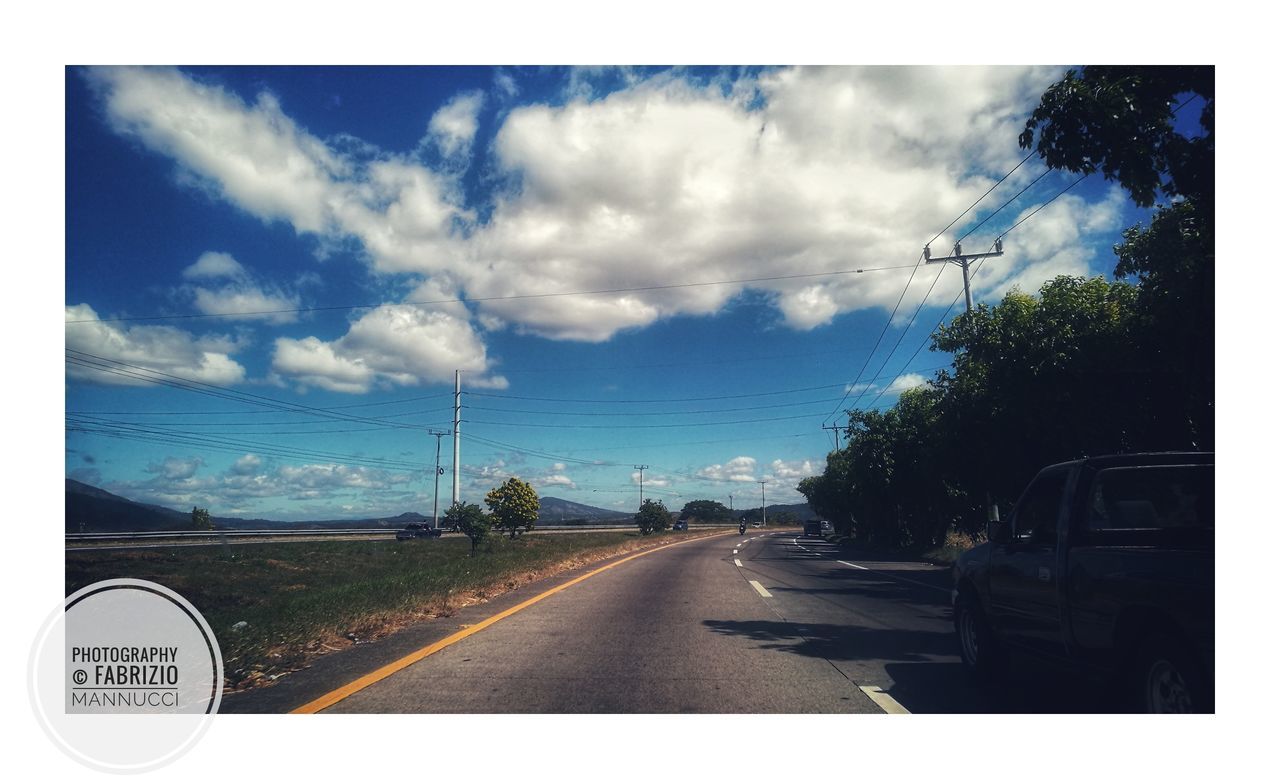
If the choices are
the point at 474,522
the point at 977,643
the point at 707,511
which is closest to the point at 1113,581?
the point at 977,643

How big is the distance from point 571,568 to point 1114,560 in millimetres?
17791

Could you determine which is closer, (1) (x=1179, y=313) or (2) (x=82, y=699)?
(2) (x=82, y=699)

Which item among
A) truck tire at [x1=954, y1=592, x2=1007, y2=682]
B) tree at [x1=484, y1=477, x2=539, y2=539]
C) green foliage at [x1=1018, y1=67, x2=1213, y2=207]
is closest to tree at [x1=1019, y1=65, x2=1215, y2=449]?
green foliage at [x1=1018, y1=67, x2=1213, y2=207]

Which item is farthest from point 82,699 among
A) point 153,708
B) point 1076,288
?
point 1076,288

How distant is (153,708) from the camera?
4617mm

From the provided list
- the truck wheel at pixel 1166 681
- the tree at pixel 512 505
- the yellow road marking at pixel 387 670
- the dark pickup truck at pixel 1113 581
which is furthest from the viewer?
the tree at pixel 512 505

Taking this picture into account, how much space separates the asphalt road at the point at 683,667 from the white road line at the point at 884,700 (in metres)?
0.03

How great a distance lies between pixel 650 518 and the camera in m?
81.1

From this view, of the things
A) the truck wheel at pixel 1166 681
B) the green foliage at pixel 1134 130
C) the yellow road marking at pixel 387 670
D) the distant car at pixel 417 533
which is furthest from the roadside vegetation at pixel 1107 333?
the distant car at pixel 417 533

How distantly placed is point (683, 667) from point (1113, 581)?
140 inches

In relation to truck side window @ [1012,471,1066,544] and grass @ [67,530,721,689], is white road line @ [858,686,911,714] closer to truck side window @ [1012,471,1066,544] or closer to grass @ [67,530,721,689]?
truck side window @ [1012,471,1066,544]

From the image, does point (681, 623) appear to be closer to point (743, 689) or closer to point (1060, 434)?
point (743, 689)

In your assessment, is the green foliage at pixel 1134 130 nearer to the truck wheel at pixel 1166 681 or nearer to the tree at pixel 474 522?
the truck wheel at pixel 1166 681

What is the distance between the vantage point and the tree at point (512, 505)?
66.3m
